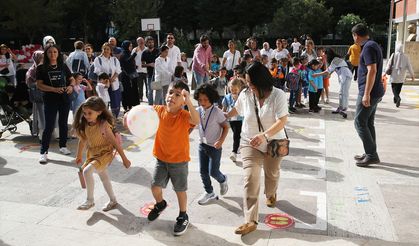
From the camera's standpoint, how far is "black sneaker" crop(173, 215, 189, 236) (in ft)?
13.8

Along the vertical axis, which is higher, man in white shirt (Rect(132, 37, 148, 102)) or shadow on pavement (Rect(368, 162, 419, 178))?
man in white shirt (Rect(132, 37, 148, 102))

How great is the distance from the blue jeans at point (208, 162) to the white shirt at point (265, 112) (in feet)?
1.81

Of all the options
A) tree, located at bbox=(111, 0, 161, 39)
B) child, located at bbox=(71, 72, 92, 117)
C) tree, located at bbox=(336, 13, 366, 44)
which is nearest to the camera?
child, located at bbox=(71, 72, 92, 117)

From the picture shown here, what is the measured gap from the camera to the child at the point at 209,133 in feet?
15.0

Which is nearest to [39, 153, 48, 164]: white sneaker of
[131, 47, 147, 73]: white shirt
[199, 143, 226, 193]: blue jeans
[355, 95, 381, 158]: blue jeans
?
[199, 143, 226, 193]: blue jeans

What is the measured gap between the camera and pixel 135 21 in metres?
40.0

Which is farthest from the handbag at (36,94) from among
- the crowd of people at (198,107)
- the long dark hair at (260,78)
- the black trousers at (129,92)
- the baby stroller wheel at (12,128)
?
the long dark hair at (260,78)

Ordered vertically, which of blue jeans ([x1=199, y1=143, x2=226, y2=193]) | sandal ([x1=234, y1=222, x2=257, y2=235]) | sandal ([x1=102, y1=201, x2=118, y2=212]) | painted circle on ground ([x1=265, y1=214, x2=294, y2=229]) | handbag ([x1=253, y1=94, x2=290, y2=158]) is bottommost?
painted circle on ground ([x1=265, y1=214, x2=294, y2=229])

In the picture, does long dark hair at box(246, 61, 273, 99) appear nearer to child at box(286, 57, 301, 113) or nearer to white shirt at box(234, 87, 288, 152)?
white shirt at box(234, 87, 288, 152)

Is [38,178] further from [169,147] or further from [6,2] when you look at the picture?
[6,2]

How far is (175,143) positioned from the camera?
13.7 feet

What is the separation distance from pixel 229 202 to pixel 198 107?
1168mm

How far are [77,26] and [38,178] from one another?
4669 centimetres

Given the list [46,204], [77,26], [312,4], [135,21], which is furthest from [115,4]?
[46,204]
